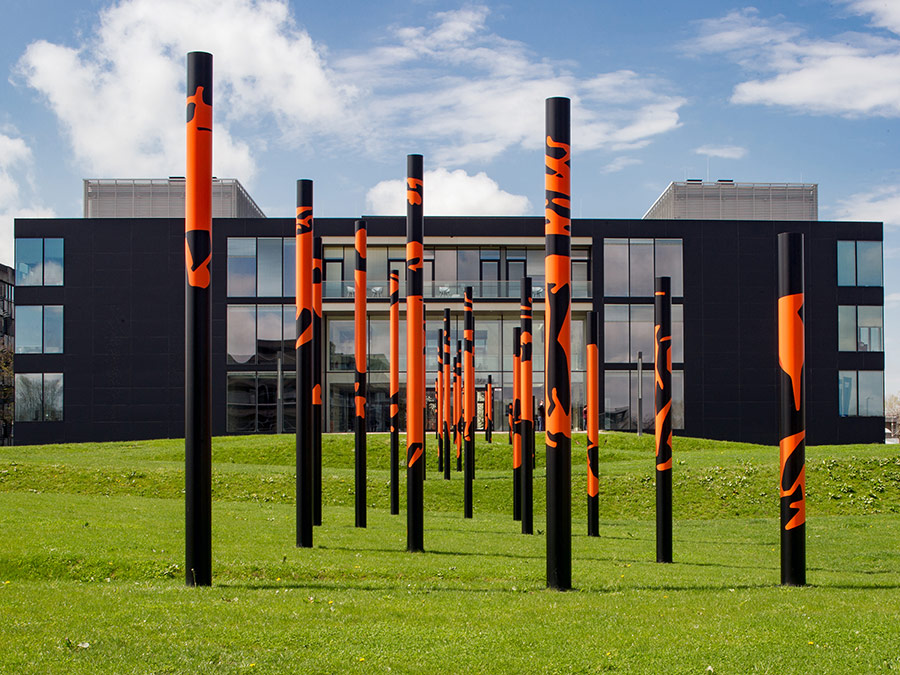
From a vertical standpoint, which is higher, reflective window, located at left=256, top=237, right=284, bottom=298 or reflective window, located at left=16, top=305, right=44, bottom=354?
reflective window, located at left=256, top=237, right=284, bottom=298

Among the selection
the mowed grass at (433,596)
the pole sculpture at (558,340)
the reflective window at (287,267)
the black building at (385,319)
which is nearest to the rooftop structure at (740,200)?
the black building at (385,319)

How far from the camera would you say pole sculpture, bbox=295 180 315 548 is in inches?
496

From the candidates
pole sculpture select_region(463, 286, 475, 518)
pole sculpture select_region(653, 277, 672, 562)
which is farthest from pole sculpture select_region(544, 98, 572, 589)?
pole sculpture select_region(463, 286, 475, 518)

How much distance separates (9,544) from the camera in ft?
36.8

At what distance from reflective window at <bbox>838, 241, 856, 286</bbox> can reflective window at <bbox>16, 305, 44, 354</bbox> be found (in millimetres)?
43681

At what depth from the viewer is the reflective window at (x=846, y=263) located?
52.9 m

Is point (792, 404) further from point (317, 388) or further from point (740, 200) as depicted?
point (740, 200)

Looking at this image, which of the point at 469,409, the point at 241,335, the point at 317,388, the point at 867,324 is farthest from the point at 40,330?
the point at 867,324

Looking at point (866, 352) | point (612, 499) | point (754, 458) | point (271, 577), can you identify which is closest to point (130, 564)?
point (271, 577)

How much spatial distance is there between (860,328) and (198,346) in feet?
167

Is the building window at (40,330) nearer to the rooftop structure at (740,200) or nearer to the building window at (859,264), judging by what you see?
the rooftop structure at (740,200)

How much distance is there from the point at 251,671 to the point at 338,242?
47.1 metres

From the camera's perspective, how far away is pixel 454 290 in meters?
51.8

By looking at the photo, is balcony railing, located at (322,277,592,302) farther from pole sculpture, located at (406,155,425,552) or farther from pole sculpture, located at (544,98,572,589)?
pole sculpture, located at (544,98,572,589)
